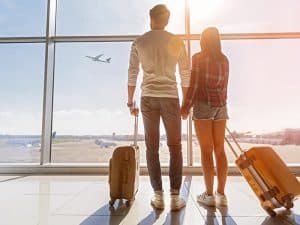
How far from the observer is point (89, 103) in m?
3.96

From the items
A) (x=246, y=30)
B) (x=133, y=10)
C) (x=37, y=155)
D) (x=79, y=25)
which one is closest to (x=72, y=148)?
(x=37, y=155)

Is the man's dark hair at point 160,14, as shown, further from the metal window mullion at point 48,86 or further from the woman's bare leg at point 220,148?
the metal window mullion at point 48,86

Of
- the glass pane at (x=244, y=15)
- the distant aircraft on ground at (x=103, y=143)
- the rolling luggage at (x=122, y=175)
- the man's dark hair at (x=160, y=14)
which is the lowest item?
the rolling luggage at (x=122, y=175)

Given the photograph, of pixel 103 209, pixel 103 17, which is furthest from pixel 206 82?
pixel 103 17

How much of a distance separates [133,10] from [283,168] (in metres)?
2.93

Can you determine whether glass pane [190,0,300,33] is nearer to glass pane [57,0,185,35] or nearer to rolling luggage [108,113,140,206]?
glass pane [57,0,185,35]

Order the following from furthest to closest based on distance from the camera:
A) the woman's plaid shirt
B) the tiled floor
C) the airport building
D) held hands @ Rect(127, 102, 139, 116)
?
the airport building → held hands @ Rect(127, 102, 139, 116) → the woman's plaid shirt → the tiled floor

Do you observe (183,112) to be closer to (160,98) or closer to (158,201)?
(160,98)

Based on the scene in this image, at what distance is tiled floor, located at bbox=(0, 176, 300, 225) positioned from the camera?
174 cm

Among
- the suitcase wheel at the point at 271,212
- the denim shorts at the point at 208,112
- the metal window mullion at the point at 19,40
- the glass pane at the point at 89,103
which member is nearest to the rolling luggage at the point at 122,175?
the denim shorts at the point at 208,112

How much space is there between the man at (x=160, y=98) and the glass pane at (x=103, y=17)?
6.22ft

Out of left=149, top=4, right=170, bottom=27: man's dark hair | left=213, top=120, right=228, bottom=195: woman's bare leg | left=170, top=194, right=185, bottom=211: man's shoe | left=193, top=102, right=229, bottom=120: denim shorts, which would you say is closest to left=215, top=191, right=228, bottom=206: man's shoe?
left=213, top=120, right=228, bottom=195: woman's bare leg

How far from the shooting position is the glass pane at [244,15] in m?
Result: 3.79

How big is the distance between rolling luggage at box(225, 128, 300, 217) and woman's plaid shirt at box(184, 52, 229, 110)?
410 mm
